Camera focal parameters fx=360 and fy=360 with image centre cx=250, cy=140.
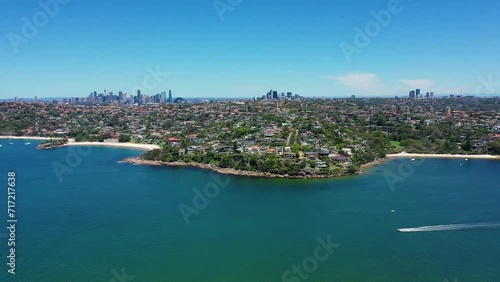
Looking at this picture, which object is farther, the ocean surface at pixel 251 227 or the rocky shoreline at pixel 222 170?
the rocky shoreline at pixel 222 170

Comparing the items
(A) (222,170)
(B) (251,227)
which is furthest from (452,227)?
(A) (222,170)

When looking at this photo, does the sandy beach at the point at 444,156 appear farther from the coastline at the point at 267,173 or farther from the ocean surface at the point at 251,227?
the ocean surface at the point at 251,227

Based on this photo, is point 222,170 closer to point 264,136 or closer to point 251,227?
point 264,136

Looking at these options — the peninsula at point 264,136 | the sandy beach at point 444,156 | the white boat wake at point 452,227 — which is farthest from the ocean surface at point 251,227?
the sandy beach at point 444,156

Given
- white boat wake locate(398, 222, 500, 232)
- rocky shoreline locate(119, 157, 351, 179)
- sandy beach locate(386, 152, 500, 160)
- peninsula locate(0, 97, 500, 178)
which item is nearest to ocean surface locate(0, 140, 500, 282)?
white boat wake locate(398, 222, 500, 232)

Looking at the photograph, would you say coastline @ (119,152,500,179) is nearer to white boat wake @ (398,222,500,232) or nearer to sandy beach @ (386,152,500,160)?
sandy beach @ (386,152,500,160)

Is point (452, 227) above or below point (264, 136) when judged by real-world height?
below

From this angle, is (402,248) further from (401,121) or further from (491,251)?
(401,121)

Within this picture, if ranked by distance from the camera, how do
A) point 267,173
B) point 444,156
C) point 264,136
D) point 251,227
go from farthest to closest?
point 264,136 → point 444,156 → point 267,173 → point 251,227
